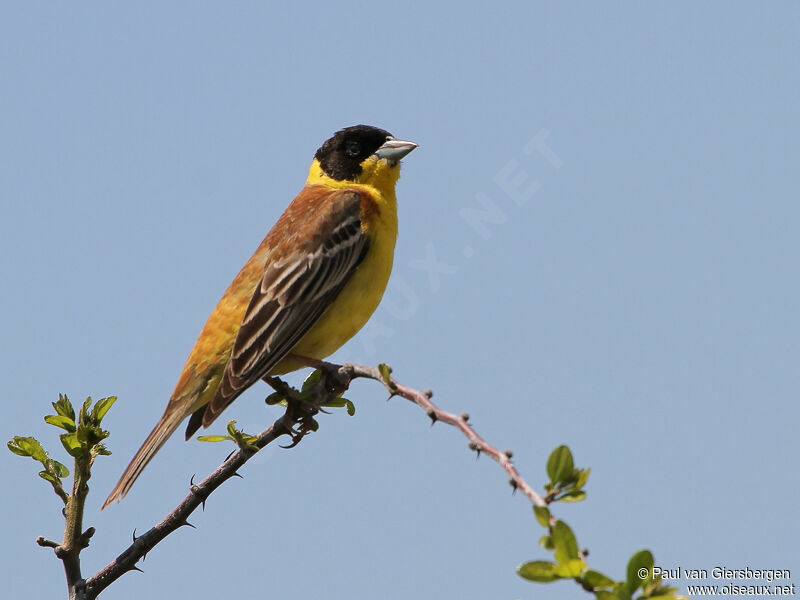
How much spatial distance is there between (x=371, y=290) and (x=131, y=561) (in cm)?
344

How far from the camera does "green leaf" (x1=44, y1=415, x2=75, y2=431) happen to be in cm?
366

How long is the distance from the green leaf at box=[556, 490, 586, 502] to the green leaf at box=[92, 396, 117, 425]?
193 centimetres

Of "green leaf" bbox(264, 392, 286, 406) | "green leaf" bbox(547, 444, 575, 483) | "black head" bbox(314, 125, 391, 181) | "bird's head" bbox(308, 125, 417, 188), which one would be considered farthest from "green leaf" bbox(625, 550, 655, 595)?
"black head" bbox(314, 125, 391, 181)

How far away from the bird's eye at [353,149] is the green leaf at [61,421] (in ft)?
15.8

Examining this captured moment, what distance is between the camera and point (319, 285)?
6.57 meters

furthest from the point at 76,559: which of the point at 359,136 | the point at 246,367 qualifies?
the point at 359,136

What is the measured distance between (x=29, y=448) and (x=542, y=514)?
227cm

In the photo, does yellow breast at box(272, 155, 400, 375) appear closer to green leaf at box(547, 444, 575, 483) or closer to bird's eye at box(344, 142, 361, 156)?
bird's eye at box(344, 142, 361, 156)

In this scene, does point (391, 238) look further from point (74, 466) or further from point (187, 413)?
point (74, 466)

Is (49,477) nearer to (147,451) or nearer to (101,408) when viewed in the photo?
(101,408)

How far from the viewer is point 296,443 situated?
210 inches

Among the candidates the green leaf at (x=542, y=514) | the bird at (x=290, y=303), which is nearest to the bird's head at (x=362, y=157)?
the bird at (x=290, y=303)

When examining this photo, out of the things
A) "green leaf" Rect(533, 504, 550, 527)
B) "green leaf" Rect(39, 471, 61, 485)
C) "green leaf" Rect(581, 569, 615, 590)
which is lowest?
"green leaf" Rect(581, 569, 615, 590)

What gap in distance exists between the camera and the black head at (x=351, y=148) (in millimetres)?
8078
